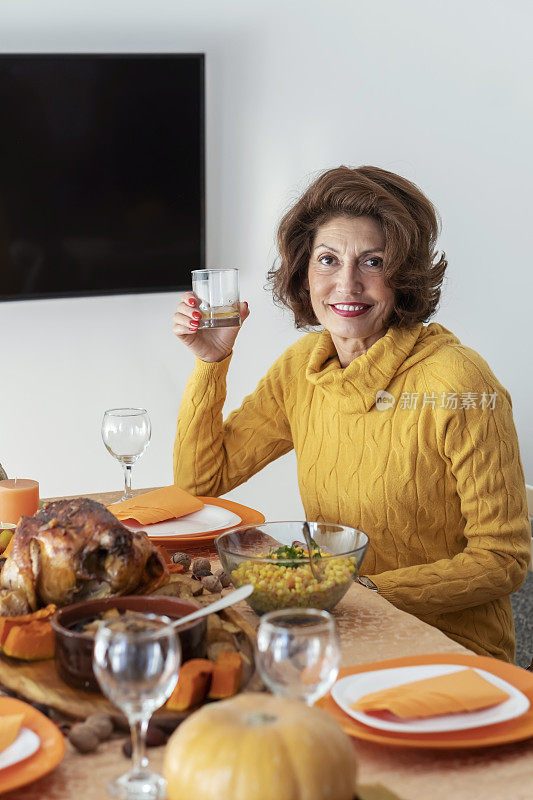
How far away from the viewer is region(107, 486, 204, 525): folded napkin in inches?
66.5

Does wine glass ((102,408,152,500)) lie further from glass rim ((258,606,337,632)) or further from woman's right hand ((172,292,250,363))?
glass rim ((258,606,337,632))

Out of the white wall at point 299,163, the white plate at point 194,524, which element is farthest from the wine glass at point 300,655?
the white wall at point 299,163

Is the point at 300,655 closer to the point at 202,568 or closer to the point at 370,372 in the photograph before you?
the point at 202,568

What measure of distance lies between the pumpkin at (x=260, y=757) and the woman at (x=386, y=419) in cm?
89

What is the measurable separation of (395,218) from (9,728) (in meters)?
1.28

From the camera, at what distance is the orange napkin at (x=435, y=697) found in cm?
95

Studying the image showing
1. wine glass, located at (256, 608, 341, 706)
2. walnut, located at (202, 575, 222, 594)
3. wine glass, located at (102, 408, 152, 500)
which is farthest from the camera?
wine glass, located at (102, 408, 152, 500)

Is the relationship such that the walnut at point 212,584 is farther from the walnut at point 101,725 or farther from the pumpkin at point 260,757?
the pumpkin at point 260,757

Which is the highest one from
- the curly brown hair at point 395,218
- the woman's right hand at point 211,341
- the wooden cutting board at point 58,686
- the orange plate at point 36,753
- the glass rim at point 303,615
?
the curly brown hair at point 395,218

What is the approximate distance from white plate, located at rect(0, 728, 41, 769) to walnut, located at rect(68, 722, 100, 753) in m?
0.03

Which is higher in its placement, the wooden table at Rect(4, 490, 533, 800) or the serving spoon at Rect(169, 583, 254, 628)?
the serving spoon at Rect(169, 583, 254, 628)

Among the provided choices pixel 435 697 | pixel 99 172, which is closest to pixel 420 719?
pixel 435 697

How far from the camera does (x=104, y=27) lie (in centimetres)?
320

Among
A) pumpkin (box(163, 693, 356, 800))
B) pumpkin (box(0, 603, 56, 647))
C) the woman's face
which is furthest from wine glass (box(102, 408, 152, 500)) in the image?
pumpkin (box(163, 693, 356, 800))
